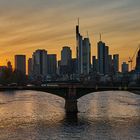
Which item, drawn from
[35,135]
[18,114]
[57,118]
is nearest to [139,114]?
[57,118]

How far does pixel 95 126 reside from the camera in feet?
214

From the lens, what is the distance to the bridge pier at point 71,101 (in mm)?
87394

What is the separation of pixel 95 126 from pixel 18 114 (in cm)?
2081

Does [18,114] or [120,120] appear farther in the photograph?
[18,114]

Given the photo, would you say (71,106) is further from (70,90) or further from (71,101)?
(70,90)

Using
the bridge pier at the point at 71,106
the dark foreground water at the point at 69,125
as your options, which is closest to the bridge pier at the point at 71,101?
the bridge pier at the point at 71,106

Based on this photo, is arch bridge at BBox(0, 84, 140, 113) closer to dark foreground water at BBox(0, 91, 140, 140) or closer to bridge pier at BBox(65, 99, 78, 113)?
bridge pier at BBox(65, 99, 78, 113)

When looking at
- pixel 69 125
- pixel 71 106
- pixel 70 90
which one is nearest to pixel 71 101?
pixel 71 106

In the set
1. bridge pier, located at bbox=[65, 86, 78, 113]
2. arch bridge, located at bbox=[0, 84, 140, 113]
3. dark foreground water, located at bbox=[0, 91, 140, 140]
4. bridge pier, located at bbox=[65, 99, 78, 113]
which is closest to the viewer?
dark foreground water, located at bbox=[0, 91, 140, 140]

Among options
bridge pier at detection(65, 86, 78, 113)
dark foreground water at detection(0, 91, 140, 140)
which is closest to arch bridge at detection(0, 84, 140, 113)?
bridge pier at detection(65, 86, 78, 113)

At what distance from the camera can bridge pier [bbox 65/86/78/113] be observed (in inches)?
3441

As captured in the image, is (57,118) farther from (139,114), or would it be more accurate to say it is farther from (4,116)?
(139,114)

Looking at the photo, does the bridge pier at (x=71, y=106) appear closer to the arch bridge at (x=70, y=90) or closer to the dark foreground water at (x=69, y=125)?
the arch bridge at (x=70, y=90)

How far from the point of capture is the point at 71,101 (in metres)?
89.2
